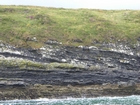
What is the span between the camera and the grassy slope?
306ft

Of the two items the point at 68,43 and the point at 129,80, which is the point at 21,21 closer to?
the point at 68,43

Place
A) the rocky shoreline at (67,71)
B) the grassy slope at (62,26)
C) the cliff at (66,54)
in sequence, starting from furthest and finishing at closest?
the grassy slope at (62,26), the cliff at (66,54), the rocky shoreline at (67,71)

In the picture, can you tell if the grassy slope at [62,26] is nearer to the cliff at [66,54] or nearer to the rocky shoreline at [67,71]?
the cliff at [66,54]

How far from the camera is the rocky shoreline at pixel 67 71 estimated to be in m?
74.2

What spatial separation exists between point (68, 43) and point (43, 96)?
21.7m

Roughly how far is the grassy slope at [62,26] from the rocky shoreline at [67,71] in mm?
4083

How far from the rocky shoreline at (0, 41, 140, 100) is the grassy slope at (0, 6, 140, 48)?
4083 millimetres

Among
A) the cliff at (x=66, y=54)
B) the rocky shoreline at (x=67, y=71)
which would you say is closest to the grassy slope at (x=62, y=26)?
the cliff at (x=66, y=54)

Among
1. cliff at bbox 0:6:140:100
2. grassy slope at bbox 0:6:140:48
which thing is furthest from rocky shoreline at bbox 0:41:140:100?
grassy slope at bbox 0:6:140:48

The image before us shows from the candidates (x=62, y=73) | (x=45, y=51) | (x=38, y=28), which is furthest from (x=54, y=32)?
(x=62, y=73)

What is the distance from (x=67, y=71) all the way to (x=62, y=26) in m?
24.9

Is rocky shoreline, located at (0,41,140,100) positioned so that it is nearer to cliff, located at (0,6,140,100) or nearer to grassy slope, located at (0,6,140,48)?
cliff, located at (0,6,140,100)

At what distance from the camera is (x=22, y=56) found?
83188 mm

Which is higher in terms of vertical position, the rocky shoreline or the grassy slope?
the grassy slope
